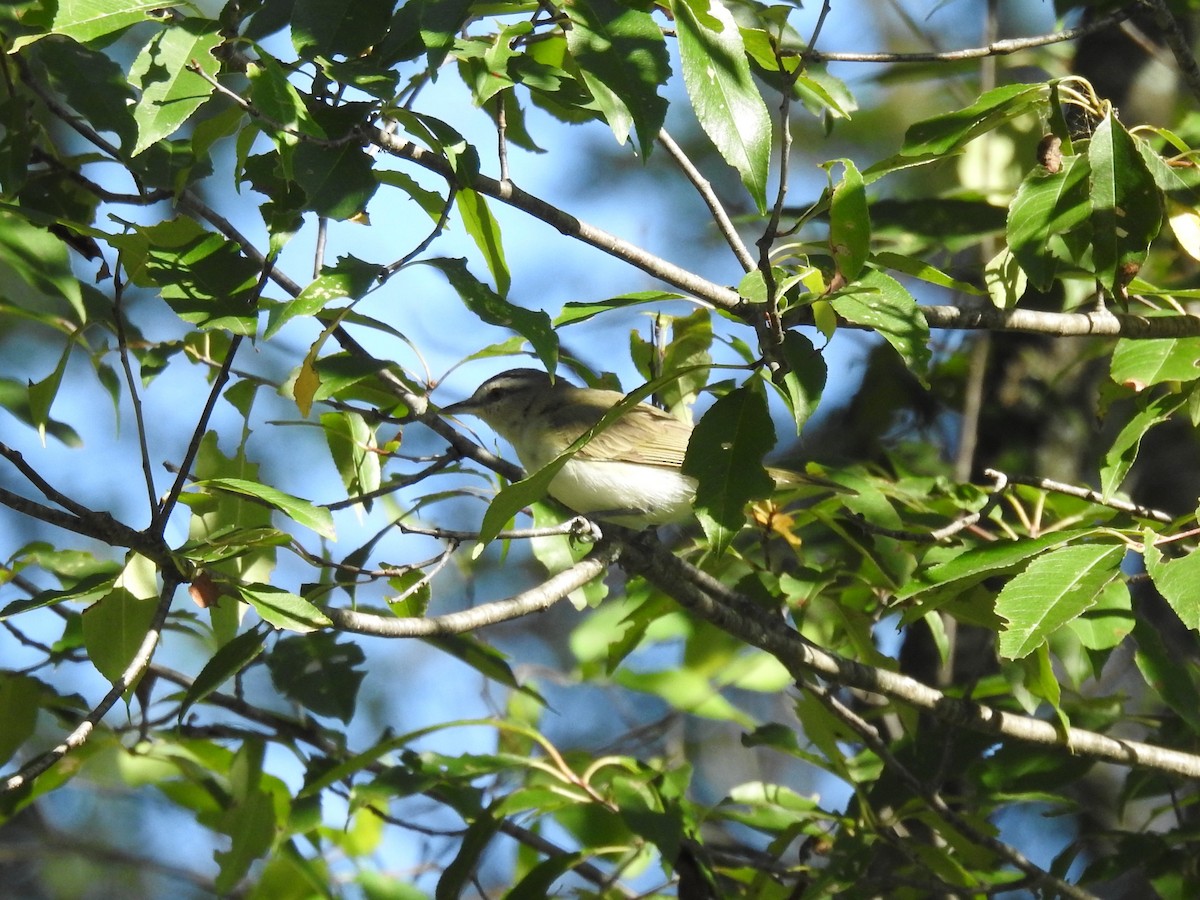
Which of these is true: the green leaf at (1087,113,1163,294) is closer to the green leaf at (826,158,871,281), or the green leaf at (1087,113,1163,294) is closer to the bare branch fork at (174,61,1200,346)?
the bare branch fork at (174,61,1200,346)

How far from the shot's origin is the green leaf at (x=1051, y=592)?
2.00 meters

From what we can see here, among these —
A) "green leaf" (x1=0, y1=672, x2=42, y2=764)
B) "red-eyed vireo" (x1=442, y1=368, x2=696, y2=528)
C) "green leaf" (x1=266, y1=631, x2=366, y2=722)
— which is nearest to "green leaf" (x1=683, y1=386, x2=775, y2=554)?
"green leaf" (x1=266, y1=631, x2=366, y2=722)

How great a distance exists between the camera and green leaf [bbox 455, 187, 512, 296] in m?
2.42

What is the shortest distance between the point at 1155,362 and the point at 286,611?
179cm

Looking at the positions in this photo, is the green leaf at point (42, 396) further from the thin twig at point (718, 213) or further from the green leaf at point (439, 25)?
the thin twig at point (718, 213)

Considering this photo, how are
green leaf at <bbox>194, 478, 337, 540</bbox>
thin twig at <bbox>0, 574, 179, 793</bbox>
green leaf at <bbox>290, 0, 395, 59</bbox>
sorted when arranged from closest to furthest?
thin twig at <bbox>0, 574, 179, 793</bbox>
green leaf at <bbox>290, 0, 395, 59</bbox>
green leaf at <bbox>194, 478, 337, 540</bbox>

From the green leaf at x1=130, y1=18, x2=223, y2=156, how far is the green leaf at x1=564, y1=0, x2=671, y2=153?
60cm

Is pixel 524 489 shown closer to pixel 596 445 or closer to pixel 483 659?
pixel 483 659

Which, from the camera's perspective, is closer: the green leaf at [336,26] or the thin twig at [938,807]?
the green leaf at [336,26]

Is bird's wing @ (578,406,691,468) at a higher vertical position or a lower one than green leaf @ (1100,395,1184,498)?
higher

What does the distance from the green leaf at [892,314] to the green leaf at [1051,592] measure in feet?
1.28

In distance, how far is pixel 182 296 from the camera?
218 cm

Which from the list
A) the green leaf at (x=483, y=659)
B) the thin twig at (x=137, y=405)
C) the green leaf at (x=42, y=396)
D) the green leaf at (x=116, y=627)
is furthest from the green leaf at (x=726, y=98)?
the green leaf at (x=483, y=659)

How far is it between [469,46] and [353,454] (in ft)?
3.50
